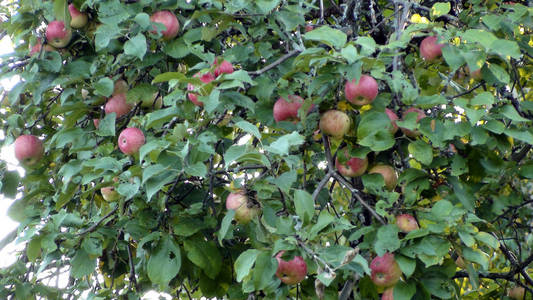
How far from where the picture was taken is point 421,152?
1856mm

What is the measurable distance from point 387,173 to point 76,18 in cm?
139

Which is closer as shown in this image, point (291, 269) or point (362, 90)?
point (291, 269)

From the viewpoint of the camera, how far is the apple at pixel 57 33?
7.69ft

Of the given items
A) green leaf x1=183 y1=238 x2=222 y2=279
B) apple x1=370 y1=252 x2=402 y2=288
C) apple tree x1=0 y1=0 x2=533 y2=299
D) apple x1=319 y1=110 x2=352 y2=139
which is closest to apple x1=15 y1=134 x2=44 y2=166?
apple tree x1=0 y1=0 x2=533 y2=299

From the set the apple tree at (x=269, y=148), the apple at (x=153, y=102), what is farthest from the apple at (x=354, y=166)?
the apple at (x=153, y=102)

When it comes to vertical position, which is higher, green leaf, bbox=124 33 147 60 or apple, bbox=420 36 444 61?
green leaf, bbox=124 33 147 60

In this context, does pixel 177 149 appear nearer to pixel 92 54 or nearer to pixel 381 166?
pixel 381 166

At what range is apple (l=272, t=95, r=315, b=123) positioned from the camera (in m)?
2.02

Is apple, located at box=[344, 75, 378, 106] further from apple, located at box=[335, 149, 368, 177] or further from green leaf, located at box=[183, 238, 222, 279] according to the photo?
green leaf, located at box=[183, 238, 222, 279]

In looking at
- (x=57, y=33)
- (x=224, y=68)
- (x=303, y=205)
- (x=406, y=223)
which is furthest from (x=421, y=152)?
(x=57, y=33)

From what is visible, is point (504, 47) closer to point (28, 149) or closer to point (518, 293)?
point (518, 293)

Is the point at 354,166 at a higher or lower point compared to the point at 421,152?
lower

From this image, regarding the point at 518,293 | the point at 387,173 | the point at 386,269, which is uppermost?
the point at 387,173

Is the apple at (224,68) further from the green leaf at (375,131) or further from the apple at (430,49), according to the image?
the apple at (430,49)
